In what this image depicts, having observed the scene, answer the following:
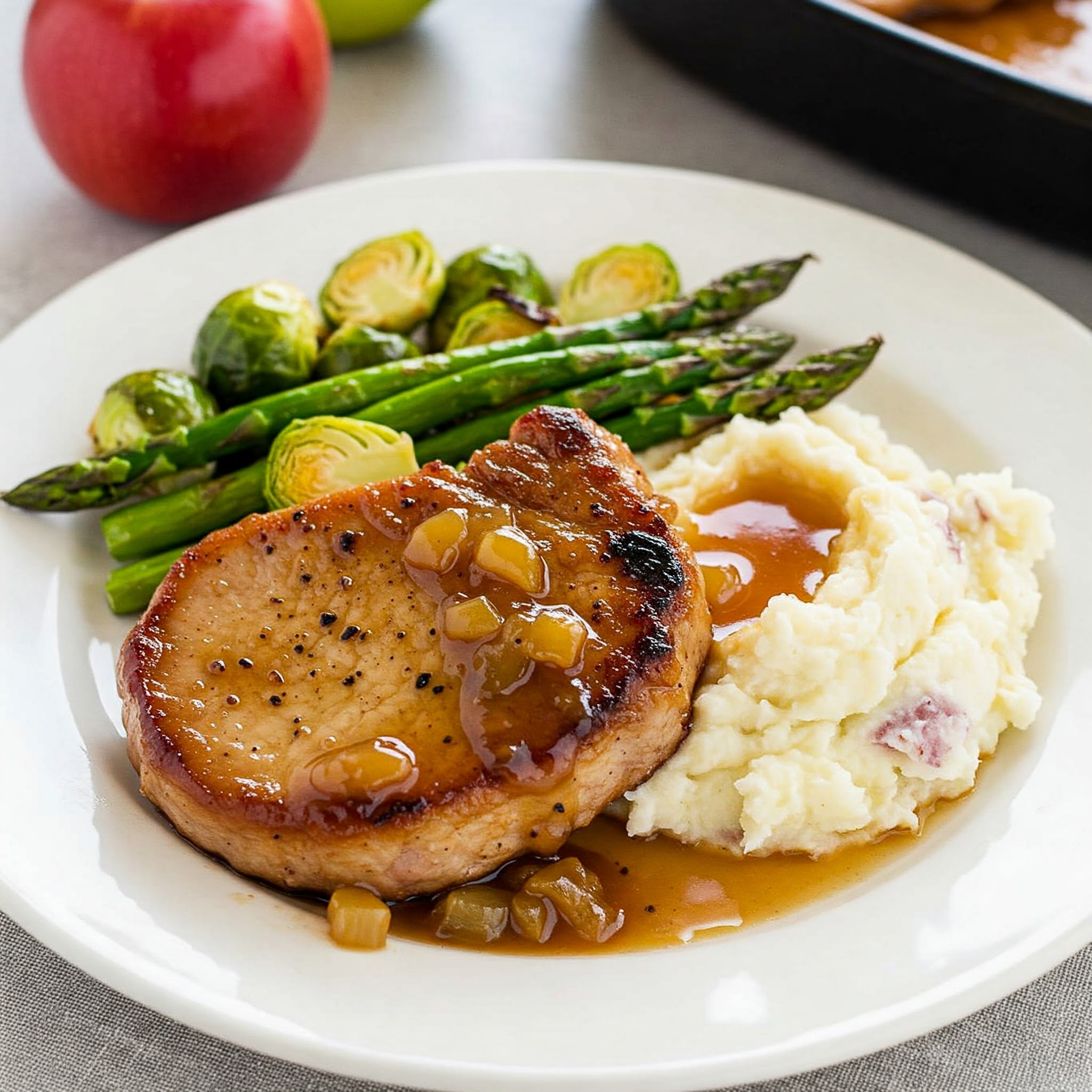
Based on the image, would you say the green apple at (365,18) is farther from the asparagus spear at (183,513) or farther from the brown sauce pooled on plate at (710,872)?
the brown sauce pooled on plate at (710,872)

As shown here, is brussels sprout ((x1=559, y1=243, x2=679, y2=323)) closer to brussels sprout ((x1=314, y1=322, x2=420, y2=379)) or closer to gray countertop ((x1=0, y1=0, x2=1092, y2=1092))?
brussels sprout ((x1=314, y1=322, x2=420, y2=379))

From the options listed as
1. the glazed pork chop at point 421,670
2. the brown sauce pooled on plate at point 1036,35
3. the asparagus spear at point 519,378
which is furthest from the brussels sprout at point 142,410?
the brown sauce pooled on plate at point 1036,35

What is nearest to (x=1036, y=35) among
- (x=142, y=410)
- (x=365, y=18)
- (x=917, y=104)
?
(x=917, y=104)

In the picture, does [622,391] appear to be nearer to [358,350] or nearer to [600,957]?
[358,350]

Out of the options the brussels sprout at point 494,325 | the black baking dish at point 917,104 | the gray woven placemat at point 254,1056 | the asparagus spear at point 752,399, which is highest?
the black baking dish at point 917,104

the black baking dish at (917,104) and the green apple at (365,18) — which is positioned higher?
the black baking dish at (917,104)
